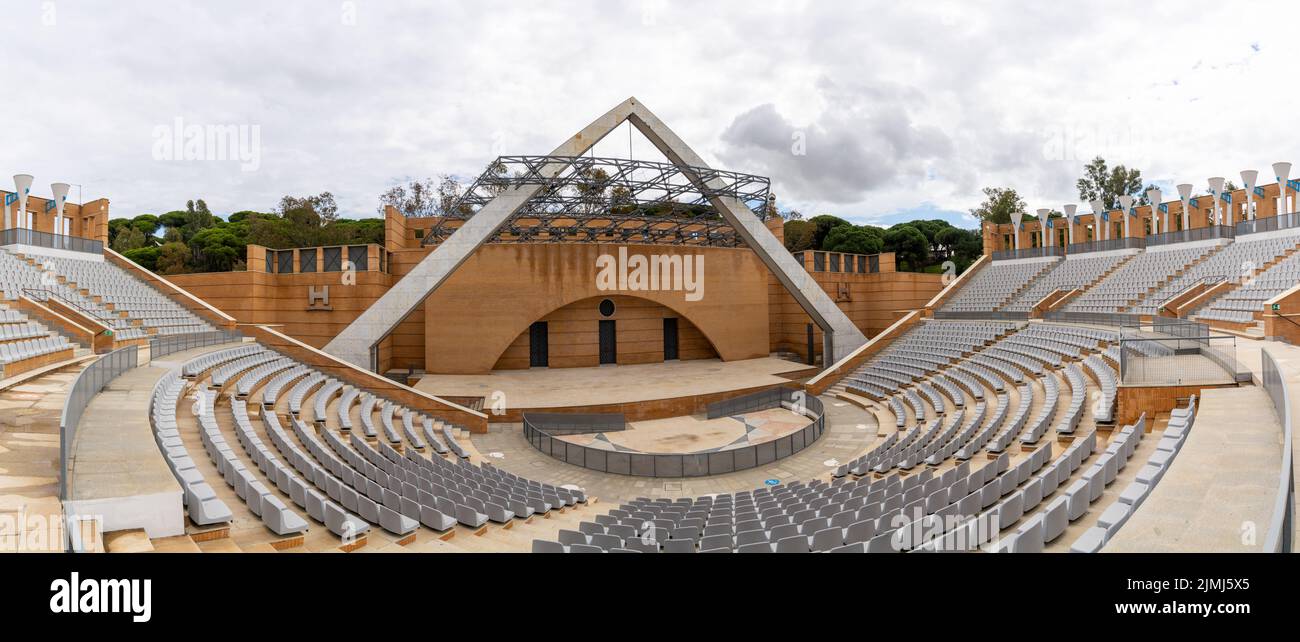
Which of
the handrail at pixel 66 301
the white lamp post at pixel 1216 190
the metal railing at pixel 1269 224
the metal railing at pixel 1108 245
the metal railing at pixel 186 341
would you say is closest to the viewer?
the metal railing at pixel 186 341

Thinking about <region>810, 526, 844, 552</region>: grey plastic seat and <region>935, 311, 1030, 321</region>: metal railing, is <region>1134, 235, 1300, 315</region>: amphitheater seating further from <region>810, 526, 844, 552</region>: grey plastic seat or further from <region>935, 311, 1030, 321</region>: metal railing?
<region>810, 526, 844, 552</region>: grey plastic seat

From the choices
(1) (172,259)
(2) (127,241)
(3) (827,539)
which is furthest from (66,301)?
(2) (127,241)

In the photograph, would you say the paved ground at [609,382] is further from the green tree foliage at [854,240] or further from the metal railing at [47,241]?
the green tree foliage at [854,240]

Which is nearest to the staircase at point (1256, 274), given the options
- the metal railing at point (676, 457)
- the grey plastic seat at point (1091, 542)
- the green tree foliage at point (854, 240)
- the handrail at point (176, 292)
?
the metal railing at point (676, 457)

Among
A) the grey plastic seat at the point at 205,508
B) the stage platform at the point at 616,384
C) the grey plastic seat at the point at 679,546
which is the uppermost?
the grey plastic seat at the point at 205,508

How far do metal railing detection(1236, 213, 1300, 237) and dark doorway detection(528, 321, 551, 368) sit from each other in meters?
36.7

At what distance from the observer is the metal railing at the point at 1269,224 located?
25.8 m

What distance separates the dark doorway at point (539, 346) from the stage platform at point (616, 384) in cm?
105

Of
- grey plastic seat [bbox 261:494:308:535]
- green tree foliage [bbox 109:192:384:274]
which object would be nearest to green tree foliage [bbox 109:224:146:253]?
green tree foliage [bbox 109:192:384:274]

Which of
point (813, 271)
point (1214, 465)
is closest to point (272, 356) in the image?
point (1214, 465)

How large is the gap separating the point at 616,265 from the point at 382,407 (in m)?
16.4

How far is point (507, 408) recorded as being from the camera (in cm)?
2231
